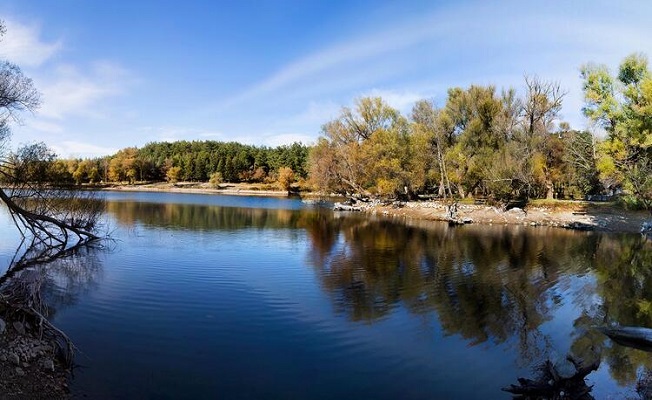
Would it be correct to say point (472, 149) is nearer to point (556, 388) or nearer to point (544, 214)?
point (544, 214)

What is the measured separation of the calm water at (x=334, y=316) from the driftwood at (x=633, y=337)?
0.49 meters

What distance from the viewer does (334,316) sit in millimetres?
14812

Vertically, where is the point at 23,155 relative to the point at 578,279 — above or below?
above

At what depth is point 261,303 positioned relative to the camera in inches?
632

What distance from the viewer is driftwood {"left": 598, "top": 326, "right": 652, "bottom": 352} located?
12633 mm

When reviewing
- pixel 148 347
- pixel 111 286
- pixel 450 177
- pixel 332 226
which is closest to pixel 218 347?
pixel 148 347

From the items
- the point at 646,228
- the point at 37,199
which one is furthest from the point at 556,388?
the point at 646,228

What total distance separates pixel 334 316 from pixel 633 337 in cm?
871

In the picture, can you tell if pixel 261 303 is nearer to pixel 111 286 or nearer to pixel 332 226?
pixel 111 286

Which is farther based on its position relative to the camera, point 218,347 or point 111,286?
point 111,286

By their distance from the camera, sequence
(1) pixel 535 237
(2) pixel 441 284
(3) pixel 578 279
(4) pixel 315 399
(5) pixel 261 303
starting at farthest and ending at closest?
(1) pixel 535 237 → (3) pixel 578 279 → (2) pixel 441 284 → (5) pixel 261 303 → (4) pixel 315 399

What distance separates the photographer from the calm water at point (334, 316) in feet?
32.9

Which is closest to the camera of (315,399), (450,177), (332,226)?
(315,399)

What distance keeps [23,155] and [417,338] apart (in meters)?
20.9
